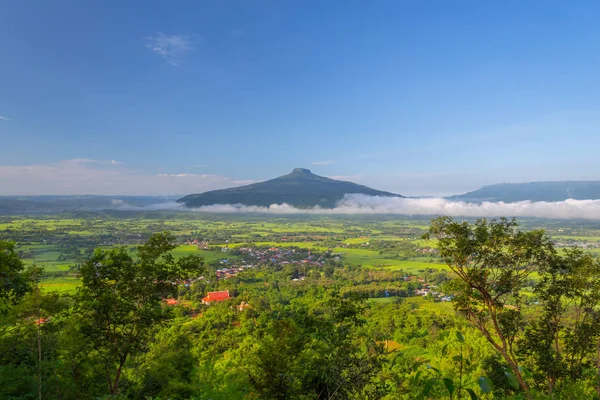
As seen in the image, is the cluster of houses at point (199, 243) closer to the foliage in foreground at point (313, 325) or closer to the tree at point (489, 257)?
the foliage in foreground at point (313, 325)

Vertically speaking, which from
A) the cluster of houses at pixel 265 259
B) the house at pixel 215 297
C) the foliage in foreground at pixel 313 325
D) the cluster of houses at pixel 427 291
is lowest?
the cluster of houses at pixel 427 291

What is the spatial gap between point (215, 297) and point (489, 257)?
27.6 m

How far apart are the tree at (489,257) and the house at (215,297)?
84.7 feet

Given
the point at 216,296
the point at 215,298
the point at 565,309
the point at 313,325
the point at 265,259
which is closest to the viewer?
the point at 313,325

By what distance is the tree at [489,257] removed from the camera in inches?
285

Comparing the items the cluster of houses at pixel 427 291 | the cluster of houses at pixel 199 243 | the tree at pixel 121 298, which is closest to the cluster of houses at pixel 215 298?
the tree at pixel 121 298

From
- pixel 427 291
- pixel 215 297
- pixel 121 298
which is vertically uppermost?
pixel 121 298

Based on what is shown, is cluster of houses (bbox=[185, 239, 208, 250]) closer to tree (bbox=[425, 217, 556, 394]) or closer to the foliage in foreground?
the foliage in foreground

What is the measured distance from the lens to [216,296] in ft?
102

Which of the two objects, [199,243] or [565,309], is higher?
[565,309]

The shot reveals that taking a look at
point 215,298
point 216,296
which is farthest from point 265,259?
point 215,298

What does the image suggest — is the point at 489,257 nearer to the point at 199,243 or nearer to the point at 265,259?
the point at 265,259

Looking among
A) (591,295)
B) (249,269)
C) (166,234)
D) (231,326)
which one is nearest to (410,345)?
(231,326)

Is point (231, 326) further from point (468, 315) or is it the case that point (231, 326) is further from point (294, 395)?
point (468, 315)
